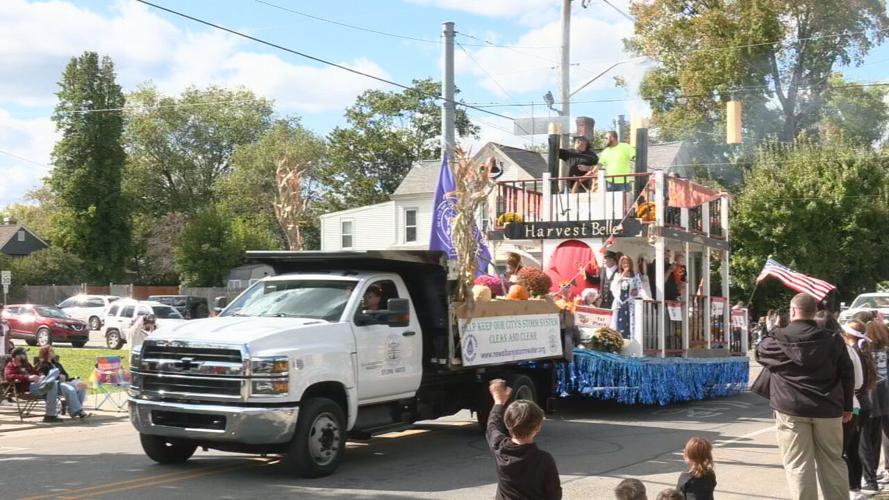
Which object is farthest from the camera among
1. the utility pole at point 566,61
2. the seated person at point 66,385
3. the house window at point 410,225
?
the house window at point 410,225

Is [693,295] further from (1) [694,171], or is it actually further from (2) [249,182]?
(2) [249,182]

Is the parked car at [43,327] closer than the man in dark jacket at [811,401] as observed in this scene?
No

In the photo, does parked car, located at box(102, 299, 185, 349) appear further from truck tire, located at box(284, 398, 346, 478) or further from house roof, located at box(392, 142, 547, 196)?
truck tire, located at box(284, 398, 346, 478)

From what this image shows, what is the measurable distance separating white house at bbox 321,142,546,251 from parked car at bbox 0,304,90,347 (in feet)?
58.7

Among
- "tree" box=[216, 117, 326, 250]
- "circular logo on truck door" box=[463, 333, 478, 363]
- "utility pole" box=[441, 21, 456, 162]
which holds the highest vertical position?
"tree" box=[216, 117, 326, 250]

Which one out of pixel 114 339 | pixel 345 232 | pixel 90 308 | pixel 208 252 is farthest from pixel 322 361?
pixel 208 252

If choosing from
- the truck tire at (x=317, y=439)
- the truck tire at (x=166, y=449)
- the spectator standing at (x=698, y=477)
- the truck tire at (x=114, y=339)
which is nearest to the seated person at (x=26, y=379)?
the truck tire at (x=166, y=449)

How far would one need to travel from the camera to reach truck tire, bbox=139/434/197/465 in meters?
10.4

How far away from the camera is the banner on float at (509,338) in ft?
39.3

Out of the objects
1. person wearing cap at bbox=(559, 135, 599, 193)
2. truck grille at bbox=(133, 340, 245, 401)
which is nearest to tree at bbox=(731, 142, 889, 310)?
person wearing cap at bbox=(559, 135, 599, 193)

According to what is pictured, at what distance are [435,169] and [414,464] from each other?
41935mm

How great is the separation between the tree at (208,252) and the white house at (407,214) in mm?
7290

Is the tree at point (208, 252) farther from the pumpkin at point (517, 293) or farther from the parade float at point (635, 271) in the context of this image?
the pumpkin at point (517, 293)

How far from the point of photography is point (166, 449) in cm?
1053
